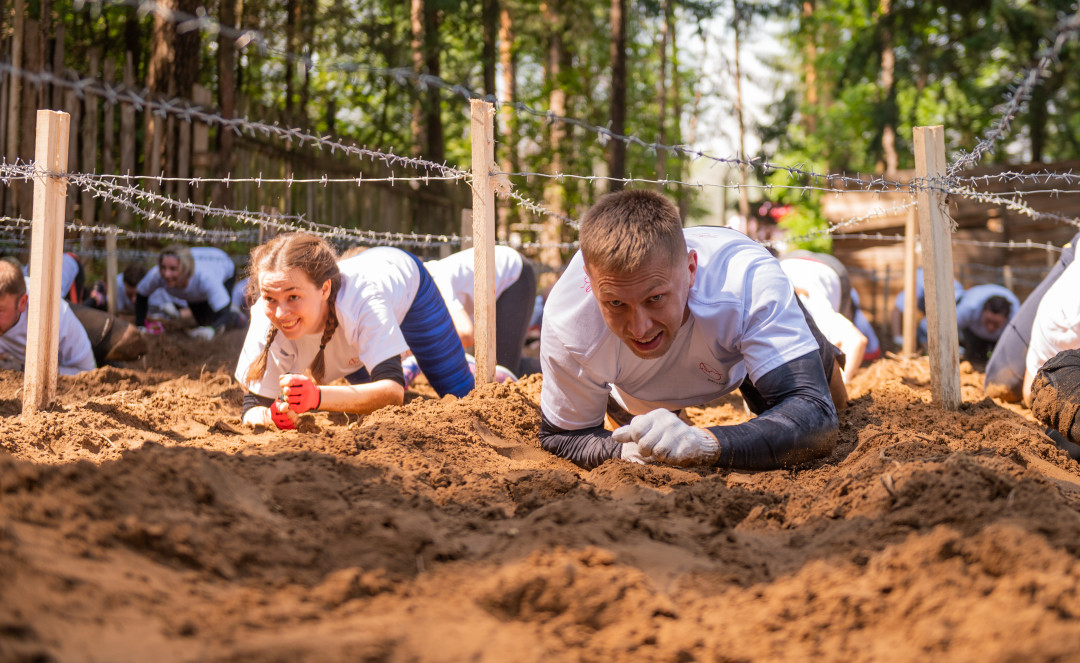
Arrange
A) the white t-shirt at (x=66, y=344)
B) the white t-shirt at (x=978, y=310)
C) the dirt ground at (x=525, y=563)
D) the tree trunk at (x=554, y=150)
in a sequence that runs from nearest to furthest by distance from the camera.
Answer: the dirt ground at (x=525, y=563), the white t-shirt at (x=66, y=344), the white t-shirt at (x=978, y=310), the tree trunk at (x=554, y=150)

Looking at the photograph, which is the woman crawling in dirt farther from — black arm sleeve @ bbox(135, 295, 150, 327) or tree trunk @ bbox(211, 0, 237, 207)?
tree trunk @ bbox(211, 0, 237, 207)

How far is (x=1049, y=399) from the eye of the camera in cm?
385

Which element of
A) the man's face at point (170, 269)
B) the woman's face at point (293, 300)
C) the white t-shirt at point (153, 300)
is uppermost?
the man's face at point (170, 269)

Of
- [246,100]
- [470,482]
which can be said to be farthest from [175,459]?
[246,100]

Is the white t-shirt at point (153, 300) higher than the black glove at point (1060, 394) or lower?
higher

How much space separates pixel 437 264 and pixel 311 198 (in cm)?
644

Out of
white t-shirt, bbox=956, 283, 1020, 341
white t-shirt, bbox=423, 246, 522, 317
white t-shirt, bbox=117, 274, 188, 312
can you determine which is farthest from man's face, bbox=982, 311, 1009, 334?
white t-shirt, bbox=117, 274, 188, 312

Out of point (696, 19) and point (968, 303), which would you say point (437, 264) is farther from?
point (696, 19)

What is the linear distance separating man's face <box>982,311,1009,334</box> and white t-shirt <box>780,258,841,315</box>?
2.56 metres

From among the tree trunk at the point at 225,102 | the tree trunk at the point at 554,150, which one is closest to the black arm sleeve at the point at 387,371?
the tree trunk at the point at 225,102

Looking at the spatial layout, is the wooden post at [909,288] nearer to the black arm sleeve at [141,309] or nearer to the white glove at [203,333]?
the white glove at [203,333]

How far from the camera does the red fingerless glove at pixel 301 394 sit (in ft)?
13.0

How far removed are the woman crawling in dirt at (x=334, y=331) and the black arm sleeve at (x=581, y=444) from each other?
1.07 m

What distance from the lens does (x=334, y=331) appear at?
443 cm
